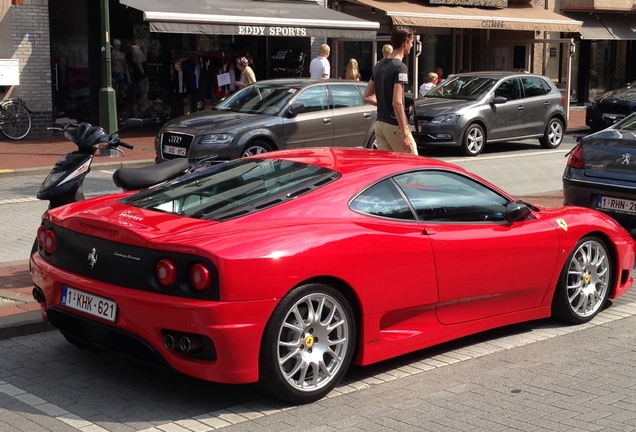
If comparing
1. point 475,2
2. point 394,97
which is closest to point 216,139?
point 394,97

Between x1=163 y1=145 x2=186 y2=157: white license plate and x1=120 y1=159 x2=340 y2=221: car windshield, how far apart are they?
7949 mm

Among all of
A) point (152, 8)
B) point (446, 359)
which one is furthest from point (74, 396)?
point (152, 8)

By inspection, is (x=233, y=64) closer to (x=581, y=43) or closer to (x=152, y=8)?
(x=152, y=8)

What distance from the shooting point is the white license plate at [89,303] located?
5.21m

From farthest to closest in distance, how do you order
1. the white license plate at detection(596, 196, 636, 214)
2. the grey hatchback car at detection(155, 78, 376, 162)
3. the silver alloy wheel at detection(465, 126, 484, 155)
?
1. the silver alloy wheel at detection(465, 126, 484, 155)
2. the grey hatchback car at detection(155, 78, 376, 162)
3. the white license plate at detection(596, 196, 636, 214)

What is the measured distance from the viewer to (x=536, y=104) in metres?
19.8

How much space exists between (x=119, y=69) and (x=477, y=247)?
1782 cm

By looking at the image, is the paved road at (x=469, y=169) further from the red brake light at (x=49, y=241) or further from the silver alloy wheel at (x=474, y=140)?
the red brake light at (x=49, y=241)

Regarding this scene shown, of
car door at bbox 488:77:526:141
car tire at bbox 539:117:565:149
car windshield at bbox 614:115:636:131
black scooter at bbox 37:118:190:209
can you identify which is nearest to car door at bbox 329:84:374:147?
car door at bbox 488:77:526:141

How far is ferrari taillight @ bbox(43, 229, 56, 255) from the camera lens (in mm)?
5730

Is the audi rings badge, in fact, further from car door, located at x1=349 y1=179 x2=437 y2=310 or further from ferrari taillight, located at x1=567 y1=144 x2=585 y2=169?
car door, located at x1=349 y1=179 x2=437 y2=310

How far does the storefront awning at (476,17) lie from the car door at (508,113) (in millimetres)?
5595

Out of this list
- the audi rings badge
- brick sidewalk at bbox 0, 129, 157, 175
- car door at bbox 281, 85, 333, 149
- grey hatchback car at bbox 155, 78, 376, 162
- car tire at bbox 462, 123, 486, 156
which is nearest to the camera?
grey hatchback car at bbox 155, 78, 376, 162

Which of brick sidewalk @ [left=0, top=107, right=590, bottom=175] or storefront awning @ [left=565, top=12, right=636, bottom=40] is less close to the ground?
storefront awning @ [left=565, top=12, right=636, bottom=40]
